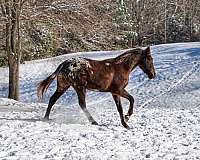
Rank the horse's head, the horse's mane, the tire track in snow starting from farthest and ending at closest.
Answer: the tire track in snow, the horse's head, the horse's mane

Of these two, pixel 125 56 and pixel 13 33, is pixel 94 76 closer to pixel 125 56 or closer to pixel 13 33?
pixel 125 56

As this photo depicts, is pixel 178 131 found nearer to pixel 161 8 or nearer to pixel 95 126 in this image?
pixel 95 126

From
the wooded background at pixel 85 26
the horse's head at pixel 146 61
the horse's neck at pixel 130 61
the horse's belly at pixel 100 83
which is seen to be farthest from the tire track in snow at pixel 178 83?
the horse's belly at pixel 100 83

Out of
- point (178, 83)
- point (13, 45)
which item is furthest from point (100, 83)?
point (178, 83)

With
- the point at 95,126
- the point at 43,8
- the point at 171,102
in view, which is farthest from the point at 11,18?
the point at 95,126

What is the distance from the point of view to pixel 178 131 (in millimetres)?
10359

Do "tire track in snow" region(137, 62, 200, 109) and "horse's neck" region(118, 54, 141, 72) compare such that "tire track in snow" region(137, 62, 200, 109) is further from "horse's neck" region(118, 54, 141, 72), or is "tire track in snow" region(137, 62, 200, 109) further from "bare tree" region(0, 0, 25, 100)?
"horse's neck" region(118, 54, 141, 72)

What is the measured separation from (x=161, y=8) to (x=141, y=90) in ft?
109

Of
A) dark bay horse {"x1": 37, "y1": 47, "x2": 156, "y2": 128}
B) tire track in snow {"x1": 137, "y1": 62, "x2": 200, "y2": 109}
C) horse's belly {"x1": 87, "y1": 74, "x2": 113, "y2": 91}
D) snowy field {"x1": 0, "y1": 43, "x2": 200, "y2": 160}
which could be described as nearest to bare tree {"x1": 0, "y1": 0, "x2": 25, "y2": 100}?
snowy field {"x1": 0, "y1": 43, "x2": 200, "y2": 160}

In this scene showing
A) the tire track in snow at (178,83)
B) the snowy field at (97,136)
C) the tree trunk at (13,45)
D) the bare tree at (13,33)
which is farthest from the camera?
the tire track in snow at (178,83)

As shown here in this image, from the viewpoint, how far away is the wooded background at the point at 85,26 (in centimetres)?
1911

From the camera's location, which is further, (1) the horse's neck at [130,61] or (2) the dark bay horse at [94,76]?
(1) the horse's neck at [130,61]

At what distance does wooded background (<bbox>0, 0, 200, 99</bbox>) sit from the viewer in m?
19.1

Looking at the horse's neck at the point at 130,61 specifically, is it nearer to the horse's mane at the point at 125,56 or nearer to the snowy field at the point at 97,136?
the horse's mane at the point at 125,56
